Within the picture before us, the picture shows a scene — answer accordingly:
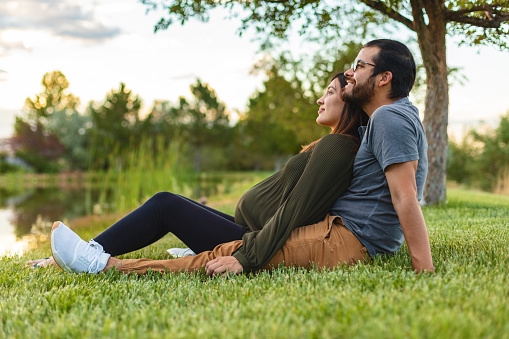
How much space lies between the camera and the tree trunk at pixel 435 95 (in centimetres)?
566

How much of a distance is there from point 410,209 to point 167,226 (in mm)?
1482

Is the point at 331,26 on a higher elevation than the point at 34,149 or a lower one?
higher

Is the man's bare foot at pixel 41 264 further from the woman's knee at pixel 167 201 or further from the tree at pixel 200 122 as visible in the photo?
the tree at pixel 200 122

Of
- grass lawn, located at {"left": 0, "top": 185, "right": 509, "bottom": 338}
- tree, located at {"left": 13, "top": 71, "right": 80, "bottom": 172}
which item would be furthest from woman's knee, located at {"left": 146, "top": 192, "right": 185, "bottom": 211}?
tree, located at {"left": 13, "top": 71, "right": 80, "bottom": 172}

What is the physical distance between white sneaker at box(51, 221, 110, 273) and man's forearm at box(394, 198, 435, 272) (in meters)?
1.68

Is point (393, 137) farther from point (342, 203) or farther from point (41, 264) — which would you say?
point (41, 264)

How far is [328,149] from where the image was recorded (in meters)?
2.25

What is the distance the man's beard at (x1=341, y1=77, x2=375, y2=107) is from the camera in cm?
229

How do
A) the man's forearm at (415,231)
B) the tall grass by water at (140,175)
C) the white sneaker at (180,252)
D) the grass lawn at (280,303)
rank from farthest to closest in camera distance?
the tall grass by water at (140,175) → the white sneaker at (180,252) → the man's forearm at (415,231) → the grass lawn at (280,303)

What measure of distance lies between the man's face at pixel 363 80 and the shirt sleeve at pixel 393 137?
29 centimetres

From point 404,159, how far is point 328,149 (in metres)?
0.46

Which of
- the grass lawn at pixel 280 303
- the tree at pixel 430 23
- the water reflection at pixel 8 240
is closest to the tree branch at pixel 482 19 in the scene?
the tree at pixel 430 23

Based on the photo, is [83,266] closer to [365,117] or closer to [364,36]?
[365,117]

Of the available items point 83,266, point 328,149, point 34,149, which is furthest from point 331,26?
point 34,149
